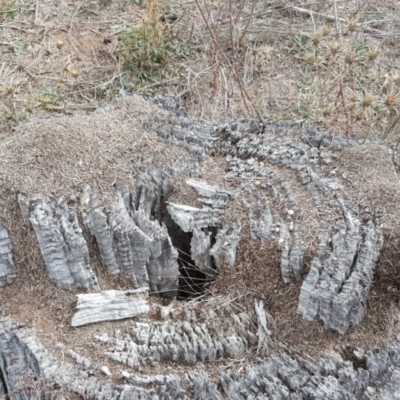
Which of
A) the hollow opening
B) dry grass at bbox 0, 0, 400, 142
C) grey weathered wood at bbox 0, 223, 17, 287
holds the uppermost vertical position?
dry grass at bbox 0, 0, 400, 142

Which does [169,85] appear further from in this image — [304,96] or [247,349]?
[247,349]

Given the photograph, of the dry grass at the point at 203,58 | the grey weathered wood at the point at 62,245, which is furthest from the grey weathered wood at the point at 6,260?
the dry grass at the point at 203,58

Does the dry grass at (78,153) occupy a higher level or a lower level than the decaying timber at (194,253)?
higher

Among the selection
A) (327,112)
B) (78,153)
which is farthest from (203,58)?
(78,153)

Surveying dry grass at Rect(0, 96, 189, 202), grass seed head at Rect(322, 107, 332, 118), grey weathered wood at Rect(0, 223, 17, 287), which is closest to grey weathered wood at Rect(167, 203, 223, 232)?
dry grass at Rect(0, 96, 189, 202)

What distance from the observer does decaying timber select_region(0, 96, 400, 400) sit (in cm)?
171

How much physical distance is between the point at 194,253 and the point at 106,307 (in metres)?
0.40

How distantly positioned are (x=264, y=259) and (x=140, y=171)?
60 cm

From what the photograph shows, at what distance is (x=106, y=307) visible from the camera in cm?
188

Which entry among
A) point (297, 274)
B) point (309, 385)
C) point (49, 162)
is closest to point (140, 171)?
point (49, 162)

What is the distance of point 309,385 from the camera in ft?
5.41

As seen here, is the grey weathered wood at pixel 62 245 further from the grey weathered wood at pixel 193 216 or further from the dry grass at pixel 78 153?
the grey weathered wood at pixel 193 216

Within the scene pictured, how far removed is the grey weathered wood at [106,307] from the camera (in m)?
1.86

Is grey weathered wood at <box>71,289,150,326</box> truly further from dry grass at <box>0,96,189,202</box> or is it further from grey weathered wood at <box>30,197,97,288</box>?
dry grass at <box>0,96,189,202</box>
